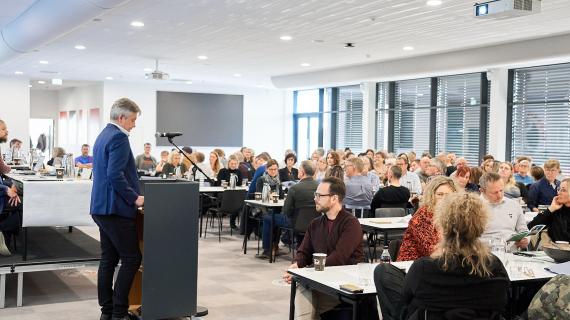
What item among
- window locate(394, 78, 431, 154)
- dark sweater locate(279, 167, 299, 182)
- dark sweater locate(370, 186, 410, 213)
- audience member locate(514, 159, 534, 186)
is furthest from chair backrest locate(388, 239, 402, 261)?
window locate(394, 78, 431, 154)

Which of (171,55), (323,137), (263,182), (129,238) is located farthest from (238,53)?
(129,238)

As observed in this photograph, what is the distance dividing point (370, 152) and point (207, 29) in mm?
4357

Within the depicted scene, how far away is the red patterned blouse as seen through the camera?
440 centimetres

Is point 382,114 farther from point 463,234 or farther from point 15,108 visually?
point 463,234

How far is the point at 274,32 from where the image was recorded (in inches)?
438

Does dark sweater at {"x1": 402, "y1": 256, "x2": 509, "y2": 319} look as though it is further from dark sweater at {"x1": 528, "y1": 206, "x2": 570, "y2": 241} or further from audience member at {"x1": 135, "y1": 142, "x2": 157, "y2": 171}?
audience member at {"x1": 135, "y1": 142, "x2": 157, "y2": 171}

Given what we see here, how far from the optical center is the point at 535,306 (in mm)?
3359

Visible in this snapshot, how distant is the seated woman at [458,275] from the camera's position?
10.1ft

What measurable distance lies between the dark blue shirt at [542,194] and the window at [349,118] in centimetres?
1001

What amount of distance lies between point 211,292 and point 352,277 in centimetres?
305

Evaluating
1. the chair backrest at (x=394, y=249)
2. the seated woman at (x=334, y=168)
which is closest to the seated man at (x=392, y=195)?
the seated woman at (x=334, y=168)

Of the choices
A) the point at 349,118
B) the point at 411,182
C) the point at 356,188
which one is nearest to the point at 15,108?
the point at 349,118

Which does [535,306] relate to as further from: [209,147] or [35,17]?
[209,147]

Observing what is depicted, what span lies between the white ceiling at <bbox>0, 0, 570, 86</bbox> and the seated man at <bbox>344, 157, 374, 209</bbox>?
218 cm
